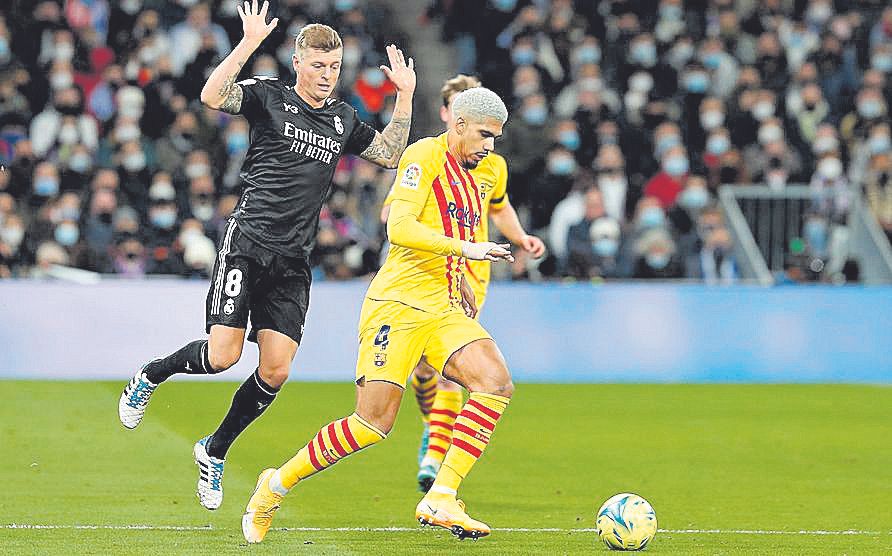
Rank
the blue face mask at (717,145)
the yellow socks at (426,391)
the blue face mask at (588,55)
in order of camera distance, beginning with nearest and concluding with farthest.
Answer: the yellow socks at (426,391), the blue face mask at (717,145), the blue face mask at (588,55)

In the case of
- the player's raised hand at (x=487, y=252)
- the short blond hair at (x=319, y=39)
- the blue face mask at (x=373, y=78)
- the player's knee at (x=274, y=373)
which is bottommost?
the player's knee at (x=274, y=373)

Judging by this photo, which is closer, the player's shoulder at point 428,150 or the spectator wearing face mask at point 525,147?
the player's shoulder at point 428,150

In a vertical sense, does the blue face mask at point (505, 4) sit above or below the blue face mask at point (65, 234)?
above

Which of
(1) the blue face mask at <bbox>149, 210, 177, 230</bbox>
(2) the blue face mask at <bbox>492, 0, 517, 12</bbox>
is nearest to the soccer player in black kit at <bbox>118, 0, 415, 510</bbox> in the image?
(1) the blue face mask at <bbox>149, 210, 177, 230</bbox>

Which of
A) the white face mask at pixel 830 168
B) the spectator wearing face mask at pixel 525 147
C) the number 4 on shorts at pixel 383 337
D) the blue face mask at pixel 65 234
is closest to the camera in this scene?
the number 4 on shorts at pixel 383 337

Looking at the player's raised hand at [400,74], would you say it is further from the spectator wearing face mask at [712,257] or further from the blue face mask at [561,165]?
the blue face mask at [561,165]

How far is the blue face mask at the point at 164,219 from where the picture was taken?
18656 mm

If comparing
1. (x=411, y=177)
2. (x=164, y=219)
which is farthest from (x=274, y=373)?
(x=164, y=219)

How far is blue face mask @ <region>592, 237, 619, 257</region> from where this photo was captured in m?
18.5

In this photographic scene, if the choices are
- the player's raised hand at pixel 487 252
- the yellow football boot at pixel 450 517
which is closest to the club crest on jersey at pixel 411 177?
the player's raised hand at pixel 487 252

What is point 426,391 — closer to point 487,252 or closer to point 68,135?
point 487,252

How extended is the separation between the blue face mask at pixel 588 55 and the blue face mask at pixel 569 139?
68.1 inches

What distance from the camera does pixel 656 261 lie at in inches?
737

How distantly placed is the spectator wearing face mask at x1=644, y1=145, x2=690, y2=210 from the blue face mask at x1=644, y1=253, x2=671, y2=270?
5.19ft
